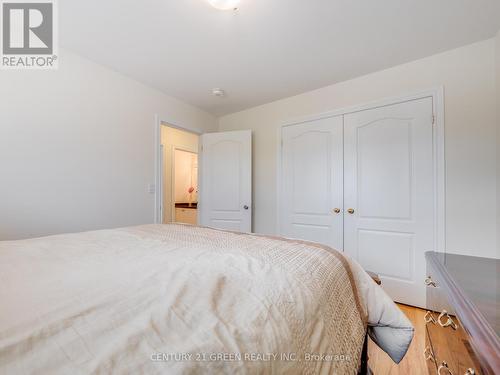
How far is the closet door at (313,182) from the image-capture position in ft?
8.73

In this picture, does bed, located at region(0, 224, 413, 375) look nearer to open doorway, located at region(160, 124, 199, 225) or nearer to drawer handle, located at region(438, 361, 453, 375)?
drawer handle, located at region(438, 361, 453, 375)

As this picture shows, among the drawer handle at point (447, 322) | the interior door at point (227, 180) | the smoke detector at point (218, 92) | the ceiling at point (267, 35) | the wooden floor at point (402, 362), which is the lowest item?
the wooden floor at point (402, 362)

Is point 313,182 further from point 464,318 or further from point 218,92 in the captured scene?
point 464,318

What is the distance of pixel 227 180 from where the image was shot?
132 inches

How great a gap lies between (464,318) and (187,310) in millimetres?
709

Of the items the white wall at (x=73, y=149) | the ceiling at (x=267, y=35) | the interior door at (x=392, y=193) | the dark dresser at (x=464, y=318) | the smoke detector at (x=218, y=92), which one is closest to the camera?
the dark dresser at (x=464, y=318)

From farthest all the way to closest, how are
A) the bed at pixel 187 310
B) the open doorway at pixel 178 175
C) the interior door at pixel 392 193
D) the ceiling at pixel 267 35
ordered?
the open doorway at pixel 178 175 → the interior door at pixel 392 193 → the ceiling at pixel 267 35 → the bed at pixel 187 310

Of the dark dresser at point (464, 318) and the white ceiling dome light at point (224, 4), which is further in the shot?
the white ceiling dome light at point (224, 4)

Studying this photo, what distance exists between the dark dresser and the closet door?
1600mm

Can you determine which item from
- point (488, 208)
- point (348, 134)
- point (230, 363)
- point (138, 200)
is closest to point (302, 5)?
point (348, 134)

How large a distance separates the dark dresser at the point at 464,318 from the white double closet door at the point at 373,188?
1.31 metres

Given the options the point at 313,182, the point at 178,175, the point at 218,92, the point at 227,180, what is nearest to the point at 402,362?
the point at 313,182

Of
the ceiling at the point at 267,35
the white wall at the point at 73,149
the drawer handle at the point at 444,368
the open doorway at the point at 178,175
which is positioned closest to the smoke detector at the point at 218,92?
the ceiling at the point at 267,35

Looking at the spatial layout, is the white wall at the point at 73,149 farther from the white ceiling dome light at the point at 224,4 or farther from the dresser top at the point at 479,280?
the dresser top at the point at 479,280
